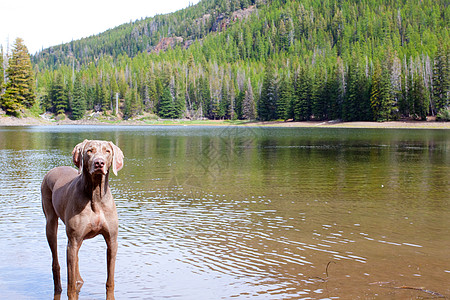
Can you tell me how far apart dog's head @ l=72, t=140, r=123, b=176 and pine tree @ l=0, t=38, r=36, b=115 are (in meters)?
102

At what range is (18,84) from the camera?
103 m

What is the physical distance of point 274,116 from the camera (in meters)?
138

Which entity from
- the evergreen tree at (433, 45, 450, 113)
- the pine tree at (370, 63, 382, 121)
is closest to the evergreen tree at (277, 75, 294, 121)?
the pine tree at (370, 63, 382, 121)

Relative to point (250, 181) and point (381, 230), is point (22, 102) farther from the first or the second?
point (381, 230)

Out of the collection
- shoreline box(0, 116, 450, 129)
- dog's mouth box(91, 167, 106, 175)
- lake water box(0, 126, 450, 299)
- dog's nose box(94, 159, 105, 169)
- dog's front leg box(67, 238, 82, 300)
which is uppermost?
shoreline box(0, 116, 450, 129)

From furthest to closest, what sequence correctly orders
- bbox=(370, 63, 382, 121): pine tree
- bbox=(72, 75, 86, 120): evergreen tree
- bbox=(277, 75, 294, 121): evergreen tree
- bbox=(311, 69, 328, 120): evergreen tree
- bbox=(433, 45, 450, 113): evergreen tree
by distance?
bbox=(72, 75, 86, 120): evergreen tree → bbox=(277, 75, 294, 121): evergreen tree → bbox=(311, 69, 328, 120): evergreen tree → bbox=(370, 63, 382, 121): pine tree → bbox=(433, 45, 450, 113): evergreen tree

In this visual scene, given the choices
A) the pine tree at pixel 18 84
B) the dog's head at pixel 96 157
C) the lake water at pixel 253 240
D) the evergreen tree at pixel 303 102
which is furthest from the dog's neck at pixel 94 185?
the evergreen tree at pixel 303 102

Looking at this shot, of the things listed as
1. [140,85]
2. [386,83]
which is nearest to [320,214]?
[386,83]

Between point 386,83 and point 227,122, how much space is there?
166 ft

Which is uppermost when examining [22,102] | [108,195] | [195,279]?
[22,102]

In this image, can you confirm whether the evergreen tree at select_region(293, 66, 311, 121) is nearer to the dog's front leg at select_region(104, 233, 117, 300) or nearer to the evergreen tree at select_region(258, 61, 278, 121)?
the evergreen tree at select_region(258, 61, 278, 121)

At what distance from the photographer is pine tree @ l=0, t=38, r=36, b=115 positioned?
99.3 meters

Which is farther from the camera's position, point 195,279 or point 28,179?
point 28,179

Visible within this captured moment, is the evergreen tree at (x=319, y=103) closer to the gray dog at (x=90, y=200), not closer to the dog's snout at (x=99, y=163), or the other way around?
the gray dog at (x=90, y=200)
